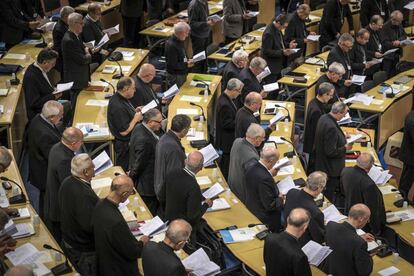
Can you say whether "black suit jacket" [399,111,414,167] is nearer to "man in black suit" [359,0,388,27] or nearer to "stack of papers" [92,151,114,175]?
"stack of papers" [92,151,114,175]

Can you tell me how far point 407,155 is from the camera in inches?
443

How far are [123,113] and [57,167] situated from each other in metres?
2.11

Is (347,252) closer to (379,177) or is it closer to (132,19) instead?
(379,177)

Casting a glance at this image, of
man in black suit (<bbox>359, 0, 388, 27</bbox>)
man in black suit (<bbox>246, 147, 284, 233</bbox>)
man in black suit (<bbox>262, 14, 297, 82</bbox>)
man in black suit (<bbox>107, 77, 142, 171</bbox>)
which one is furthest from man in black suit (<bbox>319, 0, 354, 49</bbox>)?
man in black suit (<bbox>246, 147, 284, 233</bbox>)

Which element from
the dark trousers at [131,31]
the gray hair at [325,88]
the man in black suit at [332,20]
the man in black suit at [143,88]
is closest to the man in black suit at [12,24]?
the dark trousers at [131,31]

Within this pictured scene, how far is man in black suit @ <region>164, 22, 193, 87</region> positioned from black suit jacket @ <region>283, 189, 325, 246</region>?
529cm

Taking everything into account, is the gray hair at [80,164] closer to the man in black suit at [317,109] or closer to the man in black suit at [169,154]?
the man in black suit at [169,154]

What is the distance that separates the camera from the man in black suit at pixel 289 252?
735 cm

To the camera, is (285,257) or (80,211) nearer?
(285,257)

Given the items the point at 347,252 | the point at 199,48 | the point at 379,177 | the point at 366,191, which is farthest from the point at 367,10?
the point at 347,252

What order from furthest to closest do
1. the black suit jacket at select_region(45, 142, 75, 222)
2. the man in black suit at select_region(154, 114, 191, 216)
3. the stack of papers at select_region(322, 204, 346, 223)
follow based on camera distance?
the man in black suit at select_region(154, 114, 191, 216)
the stack of papers at select_region(322, 204, 346, 223)
the black suit jacket at select_region(45, 142, 75, 222)

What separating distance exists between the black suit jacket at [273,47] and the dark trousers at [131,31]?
3.98 meters

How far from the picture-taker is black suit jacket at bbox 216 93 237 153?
11.2 metres

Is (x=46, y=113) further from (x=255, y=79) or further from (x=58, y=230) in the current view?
(x=255, y=79)
